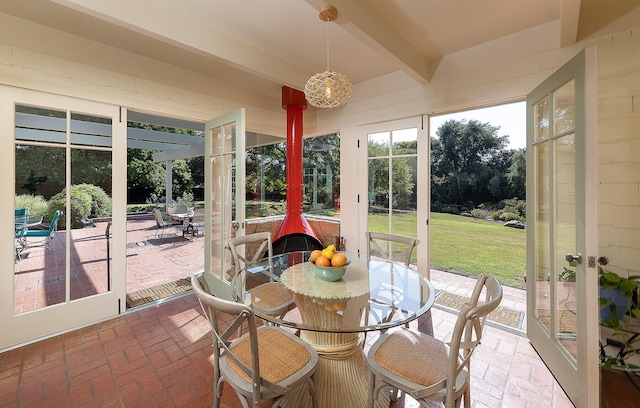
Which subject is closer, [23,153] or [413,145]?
[23,153]

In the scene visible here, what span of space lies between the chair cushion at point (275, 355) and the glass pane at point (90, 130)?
7.93 feet

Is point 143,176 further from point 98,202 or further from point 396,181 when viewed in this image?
point 396,181

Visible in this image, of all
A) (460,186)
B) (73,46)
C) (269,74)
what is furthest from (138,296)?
(460,186)

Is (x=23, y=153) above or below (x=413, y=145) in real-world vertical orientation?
below

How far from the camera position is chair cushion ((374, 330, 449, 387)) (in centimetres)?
124

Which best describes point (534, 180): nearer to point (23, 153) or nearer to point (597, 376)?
point (597, 376)

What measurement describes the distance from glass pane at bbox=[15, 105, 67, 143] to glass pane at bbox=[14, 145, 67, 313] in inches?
3.5

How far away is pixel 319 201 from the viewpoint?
4.31 m

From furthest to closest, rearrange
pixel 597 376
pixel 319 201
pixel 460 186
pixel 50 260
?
→ 1. pixel 460 186
2. pixel 319 201
3. pixel 50 260
4. pixel 597 376

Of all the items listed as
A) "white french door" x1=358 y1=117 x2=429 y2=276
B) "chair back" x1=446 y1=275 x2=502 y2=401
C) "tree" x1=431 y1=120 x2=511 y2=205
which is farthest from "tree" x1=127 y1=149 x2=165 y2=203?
"chair back" x1=446 y1=275 x2=502 y2=401

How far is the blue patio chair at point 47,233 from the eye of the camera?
2.26 m

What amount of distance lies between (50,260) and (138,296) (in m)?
1.04

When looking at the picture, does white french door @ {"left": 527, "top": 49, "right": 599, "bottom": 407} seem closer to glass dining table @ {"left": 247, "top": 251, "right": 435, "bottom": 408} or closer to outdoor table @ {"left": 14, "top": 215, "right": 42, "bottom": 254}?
glass dining table @ {"left": 247, "top": 251, "right": 435, "bottom": 408}

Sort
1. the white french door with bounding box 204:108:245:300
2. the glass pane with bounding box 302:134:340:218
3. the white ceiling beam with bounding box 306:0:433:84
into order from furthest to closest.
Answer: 1. the glass pane with bounding box 302:134:340:218
2. the white french door with bounding box 204:108:245:300
3. the white ceiling beam with bounding box 306:0:433:84
